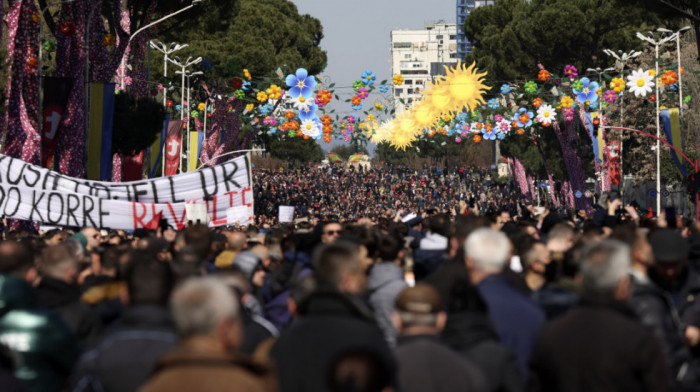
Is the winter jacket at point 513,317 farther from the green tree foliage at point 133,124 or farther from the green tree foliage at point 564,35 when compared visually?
the green tree foliage at point 564,35

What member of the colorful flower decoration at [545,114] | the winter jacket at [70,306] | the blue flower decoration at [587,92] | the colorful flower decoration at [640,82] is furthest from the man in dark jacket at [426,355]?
the colorful flower decoration at [545,114]

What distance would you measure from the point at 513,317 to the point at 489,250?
36 centimetres

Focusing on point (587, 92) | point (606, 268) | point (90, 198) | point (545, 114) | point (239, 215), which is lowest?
point (606, 268)

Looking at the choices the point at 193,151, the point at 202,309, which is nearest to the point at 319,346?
the point at 202,309

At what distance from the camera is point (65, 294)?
6082mm

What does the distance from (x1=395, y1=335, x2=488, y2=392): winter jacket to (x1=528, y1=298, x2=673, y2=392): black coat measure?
1.24 feet

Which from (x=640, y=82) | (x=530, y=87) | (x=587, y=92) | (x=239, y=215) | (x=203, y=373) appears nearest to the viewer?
(x=203, y=373)

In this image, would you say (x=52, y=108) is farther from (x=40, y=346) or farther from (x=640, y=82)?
(x=40, y=346)

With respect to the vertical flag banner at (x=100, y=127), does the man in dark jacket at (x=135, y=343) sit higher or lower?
lower

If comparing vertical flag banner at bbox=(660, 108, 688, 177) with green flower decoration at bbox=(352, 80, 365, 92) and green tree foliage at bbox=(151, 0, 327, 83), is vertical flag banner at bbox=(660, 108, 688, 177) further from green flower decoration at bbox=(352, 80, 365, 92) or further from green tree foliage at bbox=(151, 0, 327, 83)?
green tree foliage at bbox=(151, 0, 327, 83)

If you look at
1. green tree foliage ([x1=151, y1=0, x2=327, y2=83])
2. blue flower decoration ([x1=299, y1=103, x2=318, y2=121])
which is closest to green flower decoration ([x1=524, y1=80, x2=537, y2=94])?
blue flower decoration ([x1=299, y1=103, x2=318, y2=121])

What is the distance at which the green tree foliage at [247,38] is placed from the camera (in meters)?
46.0

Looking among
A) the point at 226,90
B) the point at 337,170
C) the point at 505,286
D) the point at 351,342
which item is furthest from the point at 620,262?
the point at 337,170

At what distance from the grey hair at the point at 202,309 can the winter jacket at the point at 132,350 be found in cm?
98
